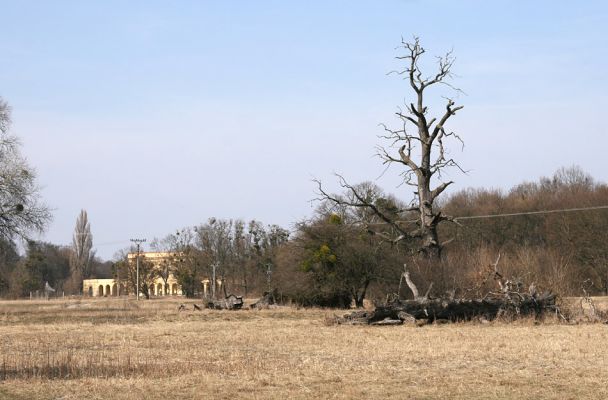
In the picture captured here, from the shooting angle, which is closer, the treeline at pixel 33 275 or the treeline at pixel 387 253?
the treeline at pixel 387 253

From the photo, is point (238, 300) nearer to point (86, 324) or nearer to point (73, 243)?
point (86, 324)

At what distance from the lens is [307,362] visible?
16578mm

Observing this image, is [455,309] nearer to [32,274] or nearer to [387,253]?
[387,253]

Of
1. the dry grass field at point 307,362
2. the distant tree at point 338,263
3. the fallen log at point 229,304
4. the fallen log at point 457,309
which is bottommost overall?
the dry grass field at point 307,362

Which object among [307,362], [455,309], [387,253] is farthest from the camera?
[387,253]

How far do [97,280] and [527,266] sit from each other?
97.9 metres

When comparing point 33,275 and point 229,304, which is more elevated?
point 33,275

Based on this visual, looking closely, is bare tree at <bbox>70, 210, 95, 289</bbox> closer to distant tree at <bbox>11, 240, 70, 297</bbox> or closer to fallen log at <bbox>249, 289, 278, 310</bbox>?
distant tree at <bbox>11, 240, 70, 297</bbox>

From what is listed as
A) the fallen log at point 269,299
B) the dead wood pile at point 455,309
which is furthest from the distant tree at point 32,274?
the dead wood pile at point 455,309

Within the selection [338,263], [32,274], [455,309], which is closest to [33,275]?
[32,274]

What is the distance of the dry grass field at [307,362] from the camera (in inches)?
512

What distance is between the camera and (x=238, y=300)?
1671 inches

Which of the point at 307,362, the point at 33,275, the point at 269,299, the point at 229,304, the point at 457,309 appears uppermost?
the point at 33,275

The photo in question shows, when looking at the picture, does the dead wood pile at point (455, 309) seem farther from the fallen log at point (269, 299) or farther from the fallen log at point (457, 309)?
the fallen log at point (269, 299)
